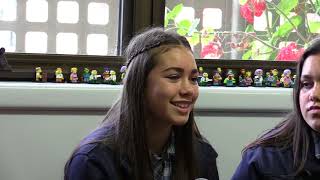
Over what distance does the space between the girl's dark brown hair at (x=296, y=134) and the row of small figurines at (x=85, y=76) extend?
713 mm

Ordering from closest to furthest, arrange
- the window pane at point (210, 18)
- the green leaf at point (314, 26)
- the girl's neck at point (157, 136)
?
the girl's neck at point (157, 136) → the window pane at point (210, 18) → the green leaf at point (314, 26)

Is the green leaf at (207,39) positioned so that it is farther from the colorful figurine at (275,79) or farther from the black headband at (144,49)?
the black headband at (144,49)

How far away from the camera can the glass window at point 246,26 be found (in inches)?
77.5

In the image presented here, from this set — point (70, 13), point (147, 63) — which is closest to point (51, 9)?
point (70, 13)

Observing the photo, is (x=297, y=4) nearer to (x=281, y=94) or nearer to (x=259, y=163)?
(x=281, y=94)

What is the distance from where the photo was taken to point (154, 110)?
1243mm

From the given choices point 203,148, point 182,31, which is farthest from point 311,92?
point 182,31

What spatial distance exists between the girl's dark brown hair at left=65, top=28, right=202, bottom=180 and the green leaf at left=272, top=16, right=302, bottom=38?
903 millimetres

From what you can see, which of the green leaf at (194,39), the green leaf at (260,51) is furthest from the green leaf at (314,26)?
the green leaf at (194,39)

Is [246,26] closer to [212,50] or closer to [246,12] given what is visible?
[246,12]

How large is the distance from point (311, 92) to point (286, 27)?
0.94 metres

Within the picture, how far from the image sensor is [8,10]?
5.83ft

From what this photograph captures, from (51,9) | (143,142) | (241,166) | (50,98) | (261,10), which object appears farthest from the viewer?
(261,10)

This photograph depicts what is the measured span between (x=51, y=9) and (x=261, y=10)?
93cm
